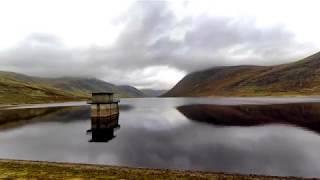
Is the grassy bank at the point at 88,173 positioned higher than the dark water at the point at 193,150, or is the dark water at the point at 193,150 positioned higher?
the grassy bank at the point at 88,173

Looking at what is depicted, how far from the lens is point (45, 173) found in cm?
2833

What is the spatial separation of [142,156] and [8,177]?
865 inches

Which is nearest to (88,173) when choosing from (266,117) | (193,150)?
(193,150)

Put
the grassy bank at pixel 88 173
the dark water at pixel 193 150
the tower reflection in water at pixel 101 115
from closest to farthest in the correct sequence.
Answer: the grassy bank at pixel 88 173 → the dark water at pixel 193 150 → the tower reflection in water at pixel 101 115

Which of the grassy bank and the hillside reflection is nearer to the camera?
the grassy bank

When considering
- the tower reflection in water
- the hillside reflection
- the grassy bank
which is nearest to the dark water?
the tower reflection in water

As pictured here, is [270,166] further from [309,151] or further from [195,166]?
[309,151]

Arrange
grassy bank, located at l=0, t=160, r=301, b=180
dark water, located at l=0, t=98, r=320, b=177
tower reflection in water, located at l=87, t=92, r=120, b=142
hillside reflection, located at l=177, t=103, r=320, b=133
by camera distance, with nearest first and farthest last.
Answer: grassy bank, located at l=0, t=160, r=301, b=180, dark water, located at l=0, t=98, r=320, b=177, tower reflection in water, located at l=87, t=92, r=120, b=142, hillside reflection, located at l=177, t=103, r=320, b=133

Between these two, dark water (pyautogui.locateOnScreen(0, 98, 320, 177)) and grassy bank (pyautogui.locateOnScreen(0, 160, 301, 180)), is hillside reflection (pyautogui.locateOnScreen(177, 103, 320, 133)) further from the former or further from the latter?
grassy bank (pyautogui.locateOnScreen(0, 160, 301, 180))

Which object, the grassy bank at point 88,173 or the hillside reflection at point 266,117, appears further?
the hillside reflection at point 266,117

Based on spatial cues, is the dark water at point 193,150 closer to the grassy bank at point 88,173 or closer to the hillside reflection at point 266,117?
the grassy bank at point 88,173

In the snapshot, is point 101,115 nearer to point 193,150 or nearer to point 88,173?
point 193,150

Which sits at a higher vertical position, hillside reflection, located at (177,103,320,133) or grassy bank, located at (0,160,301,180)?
hillside reflection, located at (177,103,320,133)

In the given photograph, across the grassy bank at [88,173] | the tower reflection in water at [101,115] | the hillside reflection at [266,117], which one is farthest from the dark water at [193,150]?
the hillside reflection at [266,117]
